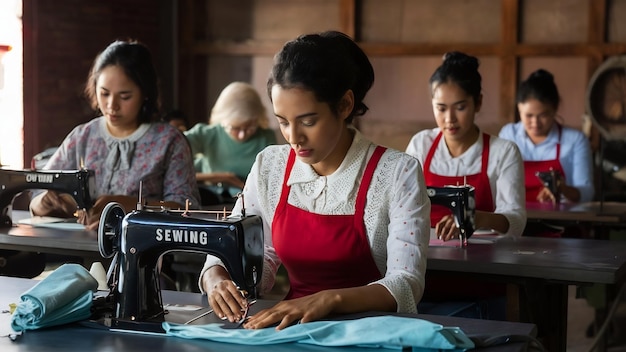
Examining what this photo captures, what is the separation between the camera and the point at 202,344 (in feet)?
6.75

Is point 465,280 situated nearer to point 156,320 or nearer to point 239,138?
point 156,320

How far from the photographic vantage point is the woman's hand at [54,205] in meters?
3.90

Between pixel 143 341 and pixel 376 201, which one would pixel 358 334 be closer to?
pixel 143 341

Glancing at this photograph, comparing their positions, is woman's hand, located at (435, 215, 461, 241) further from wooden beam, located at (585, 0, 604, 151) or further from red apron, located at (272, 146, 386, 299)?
wooden beam, located at (585, 0, 604, 151)

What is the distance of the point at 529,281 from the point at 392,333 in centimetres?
112

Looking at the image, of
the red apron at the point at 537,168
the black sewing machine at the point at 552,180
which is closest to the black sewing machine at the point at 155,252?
the black sewing machine at the point at 552,180

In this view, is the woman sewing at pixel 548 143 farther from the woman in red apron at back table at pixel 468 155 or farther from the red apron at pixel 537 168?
the woman in red apron at back table at pixel 468 155

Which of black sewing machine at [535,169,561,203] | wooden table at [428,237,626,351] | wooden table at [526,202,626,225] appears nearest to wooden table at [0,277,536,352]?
wooden table at [428,237,626,351]

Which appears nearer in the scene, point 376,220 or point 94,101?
point 376,220

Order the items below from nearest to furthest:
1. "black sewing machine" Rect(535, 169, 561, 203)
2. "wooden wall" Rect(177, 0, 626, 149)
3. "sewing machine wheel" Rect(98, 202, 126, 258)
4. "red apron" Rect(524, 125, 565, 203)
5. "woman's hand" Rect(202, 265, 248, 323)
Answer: "woman's hand" Rect(202, 265, 248, 323), "sewing machine wheel" Rect(98, 202, 126, 258), "black sewing machine" Rect(535, 169, 561, 203), "red apron" Rect(524, 125, 565, 203), "wooden wall" Rect(177, 0, 626, 149)

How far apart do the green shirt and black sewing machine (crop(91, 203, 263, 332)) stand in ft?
13.0

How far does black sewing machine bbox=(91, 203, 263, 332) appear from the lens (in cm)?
221

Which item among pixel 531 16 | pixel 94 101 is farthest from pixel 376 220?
pixel 531 16

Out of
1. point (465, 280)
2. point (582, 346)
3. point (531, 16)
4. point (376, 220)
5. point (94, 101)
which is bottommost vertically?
point (582, 346)
